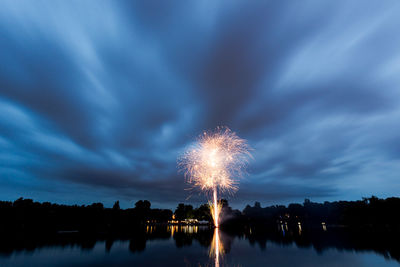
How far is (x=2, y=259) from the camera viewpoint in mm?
17969

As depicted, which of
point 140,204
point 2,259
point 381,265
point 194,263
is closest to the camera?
point 194,263

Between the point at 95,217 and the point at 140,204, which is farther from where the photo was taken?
the point at 140,204

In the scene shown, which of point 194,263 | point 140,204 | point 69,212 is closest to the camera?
point 194,263

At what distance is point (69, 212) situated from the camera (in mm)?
99625

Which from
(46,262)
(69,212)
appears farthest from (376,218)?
(69,212)

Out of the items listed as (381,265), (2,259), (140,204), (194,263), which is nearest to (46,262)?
(2,259)

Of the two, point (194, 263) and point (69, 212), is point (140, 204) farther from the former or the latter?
point (194, 263)

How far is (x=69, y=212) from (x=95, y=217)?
1347cm

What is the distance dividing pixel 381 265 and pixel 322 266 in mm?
6403

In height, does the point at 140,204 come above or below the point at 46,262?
above

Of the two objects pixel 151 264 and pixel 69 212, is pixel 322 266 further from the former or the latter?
pixel 69 212

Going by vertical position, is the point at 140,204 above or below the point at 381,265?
above

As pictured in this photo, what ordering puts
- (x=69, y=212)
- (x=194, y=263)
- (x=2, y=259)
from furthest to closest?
(x=69, y=212) < (x=2, y=259) < (x=194, y=263)

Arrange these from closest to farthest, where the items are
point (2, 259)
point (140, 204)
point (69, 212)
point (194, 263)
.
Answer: point (194, 263), point (2, 259), point (69, 212), point (140, 204)
